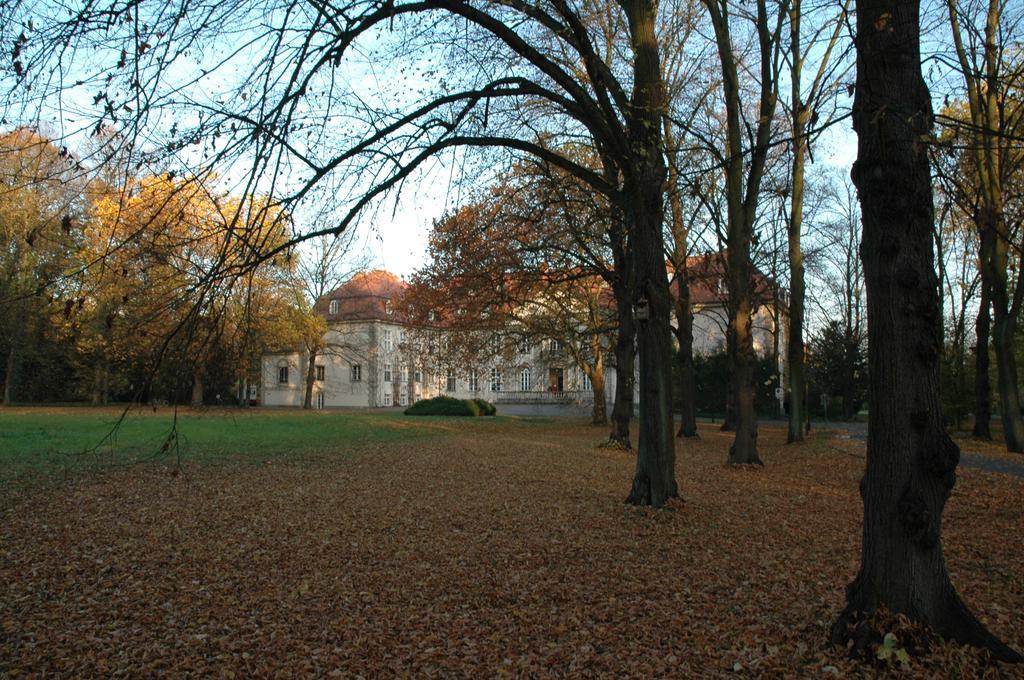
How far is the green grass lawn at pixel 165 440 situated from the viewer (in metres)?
13.2

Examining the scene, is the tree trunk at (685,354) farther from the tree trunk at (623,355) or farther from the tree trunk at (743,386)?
the tree trunk at (743,386)

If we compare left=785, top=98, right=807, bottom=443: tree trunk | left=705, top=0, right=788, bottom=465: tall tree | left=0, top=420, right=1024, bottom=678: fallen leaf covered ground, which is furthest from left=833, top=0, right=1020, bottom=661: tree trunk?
left=785, top=98, right=807, bottom=443: tree trunk

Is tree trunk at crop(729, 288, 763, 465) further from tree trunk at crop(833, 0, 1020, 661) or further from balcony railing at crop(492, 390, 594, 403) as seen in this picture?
balcony railing at crop(492, 390, 594, 403)

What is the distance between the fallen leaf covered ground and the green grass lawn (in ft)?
5.93

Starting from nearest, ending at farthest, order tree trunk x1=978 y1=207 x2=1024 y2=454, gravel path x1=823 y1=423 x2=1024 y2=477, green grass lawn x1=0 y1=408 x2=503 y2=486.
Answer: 1. green grass lawn x1=0 y1=408 x2=503 y2=486
2. gravel path x1=823 y1=423 x2=1024 y2=477
3. tree trunk x1=978 y1=207 x2=1024 y2=454

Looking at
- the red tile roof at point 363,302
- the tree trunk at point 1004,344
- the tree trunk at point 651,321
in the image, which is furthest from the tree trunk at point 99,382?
the tree trunk at point 1004,344

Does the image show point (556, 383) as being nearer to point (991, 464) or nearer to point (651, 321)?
point (991, 464)

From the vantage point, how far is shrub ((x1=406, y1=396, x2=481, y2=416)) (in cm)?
Result: 3572

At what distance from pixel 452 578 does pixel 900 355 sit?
12.9 feet

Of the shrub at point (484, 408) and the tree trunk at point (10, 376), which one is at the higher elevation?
the tree trunk at point (10, 376)

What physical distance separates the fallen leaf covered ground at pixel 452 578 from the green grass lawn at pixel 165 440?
5.93 feet

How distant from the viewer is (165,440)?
428 inches

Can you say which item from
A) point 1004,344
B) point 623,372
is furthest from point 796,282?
point 623,372

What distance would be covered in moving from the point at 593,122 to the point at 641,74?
6.08 feet
